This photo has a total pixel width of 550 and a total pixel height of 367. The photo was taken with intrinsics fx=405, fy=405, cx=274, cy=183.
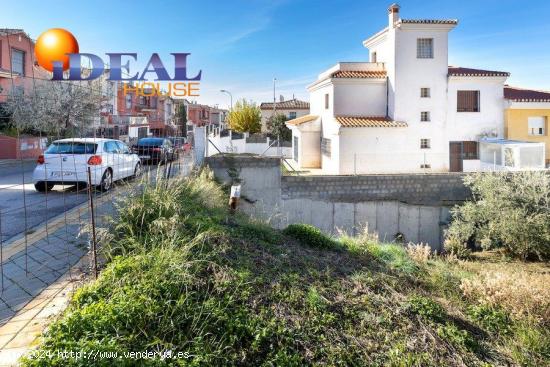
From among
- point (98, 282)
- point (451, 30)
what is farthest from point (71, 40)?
point (451, 30)

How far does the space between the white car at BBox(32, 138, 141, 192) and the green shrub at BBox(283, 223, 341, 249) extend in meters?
4.61

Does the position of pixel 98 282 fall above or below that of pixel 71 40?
below

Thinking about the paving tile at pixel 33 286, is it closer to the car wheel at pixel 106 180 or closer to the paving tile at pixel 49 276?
the paving tile at pixel 49 276

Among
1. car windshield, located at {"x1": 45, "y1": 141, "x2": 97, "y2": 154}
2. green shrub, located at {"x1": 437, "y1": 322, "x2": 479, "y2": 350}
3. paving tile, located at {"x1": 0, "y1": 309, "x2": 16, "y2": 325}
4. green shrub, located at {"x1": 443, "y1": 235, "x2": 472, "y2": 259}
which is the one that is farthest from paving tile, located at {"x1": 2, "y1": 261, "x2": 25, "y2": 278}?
green shrub, located at {"x1": 443, "y1": 235, "x2": 472, "y2": 259}

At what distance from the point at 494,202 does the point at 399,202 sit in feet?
9.32

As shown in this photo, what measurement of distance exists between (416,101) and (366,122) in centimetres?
339

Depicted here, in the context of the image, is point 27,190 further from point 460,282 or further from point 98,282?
point 460,282

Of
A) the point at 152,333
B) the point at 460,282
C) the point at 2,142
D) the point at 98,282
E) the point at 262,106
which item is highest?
the point at 262,106

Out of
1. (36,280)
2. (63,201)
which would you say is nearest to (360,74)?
(63,201)

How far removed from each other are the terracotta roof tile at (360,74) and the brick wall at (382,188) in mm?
11081

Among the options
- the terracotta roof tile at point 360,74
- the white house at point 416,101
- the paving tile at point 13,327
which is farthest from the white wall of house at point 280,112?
the paving tile at point 13,327

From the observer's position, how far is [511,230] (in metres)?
11.3

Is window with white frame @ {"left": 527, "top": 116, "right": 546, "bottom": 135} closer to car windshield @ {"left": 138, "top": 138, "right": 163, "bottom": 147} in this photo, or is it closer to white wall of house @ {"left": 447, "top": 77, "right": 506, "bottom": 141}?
white wall of house @ {"left": 447, "top": 77, "right": 506, "bottom": 141}

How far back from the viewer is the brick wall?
13086 mm
